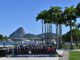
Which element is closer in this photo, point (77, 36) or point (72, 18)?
point (72, 18)

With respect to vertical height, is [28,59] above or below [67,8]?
below

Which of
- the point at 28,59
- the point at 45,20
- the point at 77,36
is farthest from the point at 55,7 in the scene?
the point at 28,59

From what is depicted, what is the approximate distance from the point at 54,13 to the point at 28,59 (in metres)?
50.7

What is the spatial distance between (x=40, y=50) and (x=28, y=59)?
27.2 feet

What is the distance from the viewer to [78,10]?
Result: 71688 millimetres

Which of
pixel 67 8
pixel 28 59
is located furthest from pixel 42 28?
pixel 28 59

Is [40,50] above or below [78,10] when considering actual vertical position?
below

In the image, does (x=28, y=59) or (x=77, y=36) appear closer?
(x=28, y=59)

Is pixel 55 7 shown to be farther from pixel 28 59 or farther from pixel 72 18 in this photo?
pixel 28 59

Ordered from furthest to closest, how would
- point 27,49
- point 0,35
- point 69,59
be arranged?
point 0,35 < point 27,49 < point 69,59

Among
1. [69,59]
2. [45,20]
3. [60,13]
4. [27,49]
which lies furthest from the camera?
[45,20]

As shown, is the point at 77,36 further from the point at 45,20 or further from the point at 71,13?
the point at 71,13

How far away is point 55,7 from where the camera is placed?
84.2 metres

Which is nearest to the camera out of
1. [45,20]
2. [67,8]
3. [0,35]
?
[67,8]
